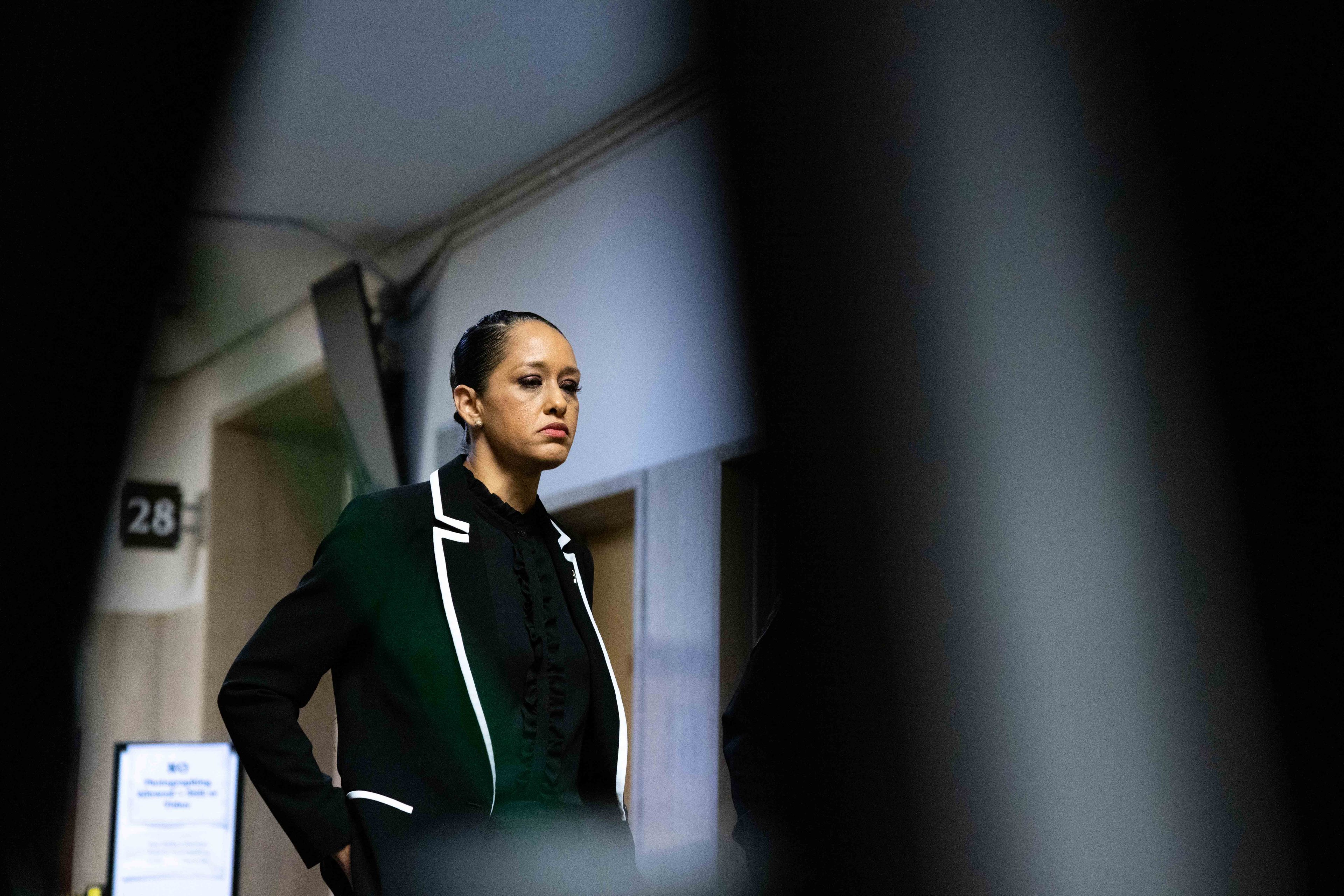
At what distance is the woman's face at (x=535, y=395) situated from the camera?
2.43 ft

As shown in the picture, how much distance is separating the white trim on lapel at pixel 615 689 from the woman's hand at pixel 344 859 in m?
0.15

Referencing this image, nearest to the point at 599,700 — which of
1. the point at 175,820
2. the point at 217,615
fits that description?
the point at 175,820

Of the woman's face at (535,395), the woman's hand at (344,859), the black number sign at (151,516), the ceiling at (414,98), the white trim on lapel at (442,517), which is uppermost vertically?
the ceiling at (414,98)

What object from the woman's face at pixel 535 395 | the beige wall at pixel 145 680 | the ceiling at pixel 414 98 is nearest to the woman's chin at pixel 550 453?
the woman's face at pixel 535 395

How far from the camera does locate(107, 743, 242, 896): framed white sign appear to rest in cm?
228

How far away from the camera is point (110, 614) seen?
16.1 ft

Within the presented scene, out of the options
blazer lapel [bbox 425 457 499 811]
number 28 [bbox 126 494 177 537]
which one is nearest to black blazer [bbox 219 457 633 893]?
blazer lapel [bbox 425 457 499 811]

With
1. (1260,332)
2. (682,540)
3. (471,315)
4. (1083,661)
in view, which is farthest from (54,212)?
(471,315)

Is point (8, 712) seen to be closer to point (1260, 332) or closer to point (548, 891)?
point (548, 891)

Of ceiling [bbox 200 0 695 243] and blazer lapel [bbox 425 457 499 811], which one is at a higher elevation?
ceiling [bbox 200 0 695 243]

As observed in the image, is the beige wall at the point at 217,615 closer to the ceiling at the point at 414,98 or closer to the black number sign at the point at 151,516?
the black number sign at the point at 151,516

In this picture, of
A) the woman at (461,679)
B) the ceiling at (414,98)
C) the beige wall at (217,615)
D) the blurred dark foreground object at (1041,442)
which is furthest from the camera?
the beige wall at (217,615)

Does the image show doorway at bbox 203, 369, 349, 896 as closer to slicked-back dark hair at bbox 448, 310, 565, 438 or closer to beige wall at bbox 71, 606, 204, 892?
beige wall at bbox 71, 606, 204, 892

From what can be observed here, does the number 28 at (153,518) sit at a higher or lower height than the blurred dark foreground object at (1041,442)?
higher
